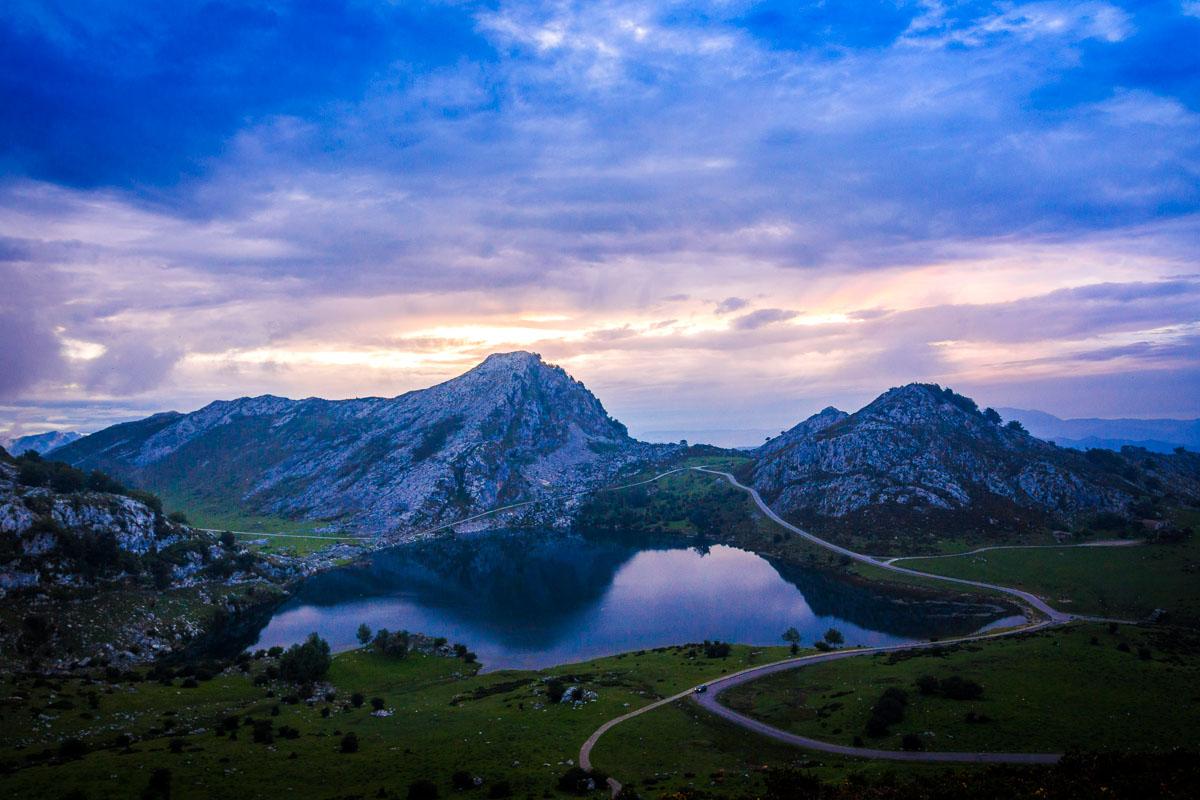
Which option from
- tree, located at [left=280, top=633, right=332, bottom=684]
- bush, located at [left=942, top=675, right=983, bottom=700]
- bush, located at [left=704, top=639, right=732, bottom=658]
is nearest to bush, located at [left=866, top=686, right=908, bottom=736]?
bush, located at [left=942, top=675, right=983, bottom=700]

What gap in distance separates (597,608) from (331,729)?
80.9 metres

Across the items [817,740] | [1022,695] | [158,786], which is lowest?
[817,740]

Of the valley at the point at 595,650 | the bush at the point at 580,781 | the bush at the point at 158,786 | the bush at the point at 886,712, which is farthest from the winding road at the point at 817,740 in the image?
the bush at the point at 158,786

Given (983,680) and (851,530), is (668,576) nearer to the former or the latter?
(851,530)

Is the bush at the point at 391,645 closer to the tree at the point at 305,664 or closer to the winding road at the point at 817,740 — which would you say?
the tree at the point at 305,664

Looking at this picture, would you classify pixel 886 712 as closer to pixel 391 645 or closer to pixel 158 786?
pixel 158 786

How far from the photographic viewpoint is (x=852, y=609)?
427ft

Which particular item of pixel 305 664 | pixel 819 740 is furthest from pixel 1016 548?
pixel 305 664

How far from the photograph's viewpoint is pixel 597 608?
461 ft

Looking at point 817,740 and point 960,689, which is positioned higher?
point 960,689

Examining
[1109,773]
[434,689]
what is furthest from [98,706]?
[1109,773]

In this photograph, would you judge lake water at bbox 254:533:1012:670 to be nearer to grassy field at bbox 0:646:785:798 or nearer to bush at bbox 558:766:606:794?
grassy field at bbox 0:646:785:798

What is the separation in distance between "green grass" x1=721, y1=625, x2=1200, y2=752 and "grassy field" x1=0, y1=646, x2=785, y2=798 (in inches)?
590

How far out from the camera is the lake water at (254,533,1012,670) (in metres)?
114
